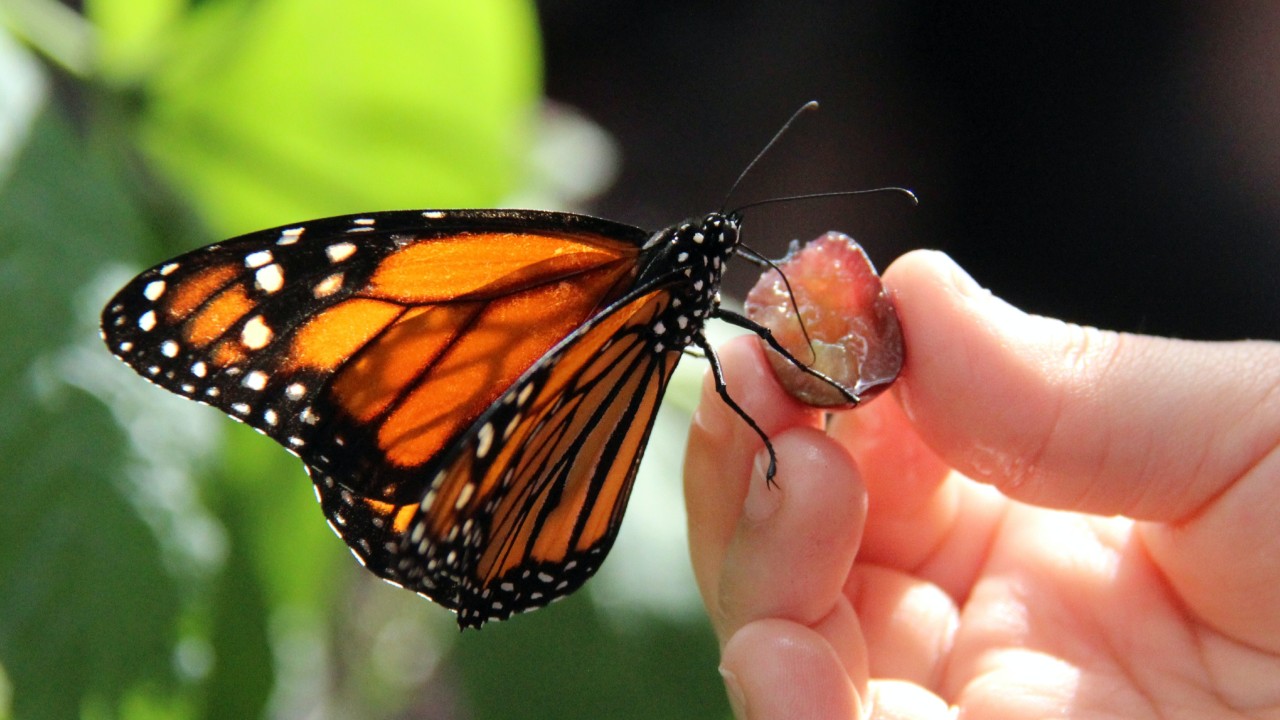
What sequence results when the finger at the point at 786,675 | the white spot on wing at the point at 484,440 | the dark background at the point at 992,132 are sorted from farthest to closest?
the dark background at the point at 992,132
the finger at the point at 786,675
the white spot on wing at the point at 484,440

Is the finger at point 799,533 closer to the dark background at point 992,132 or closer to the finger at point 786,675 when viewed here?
the finger at point 786,675

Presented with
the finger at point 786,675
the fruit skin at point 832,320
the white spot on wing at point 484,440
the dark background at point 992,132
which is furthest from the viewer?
the dark background at point 992,132

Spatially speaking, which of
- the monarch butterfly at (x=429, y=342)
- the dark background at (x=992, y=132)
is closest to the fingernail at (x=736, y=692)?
the monarch butterfly at (x=429, y=342)

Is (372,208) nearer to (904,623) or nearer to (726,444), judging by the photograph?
(726,444)

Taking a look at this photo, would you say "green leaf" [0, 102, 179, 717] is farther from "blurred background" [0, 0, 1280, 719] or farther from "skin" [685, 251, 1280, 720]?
"skin" [685, 251, 1280, 720]

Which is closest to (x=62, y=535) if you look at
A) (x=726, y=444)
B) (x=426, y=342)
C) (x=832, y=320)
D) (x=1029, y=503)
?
(x=426, y=342)

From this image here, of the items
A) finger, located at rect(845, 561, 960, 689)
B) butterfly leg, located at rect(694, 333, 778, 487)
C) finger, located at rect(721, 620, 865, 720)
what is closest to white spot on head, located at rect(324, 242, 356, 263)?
butterfly leg, located at rect(694, 333, 778, 487)
